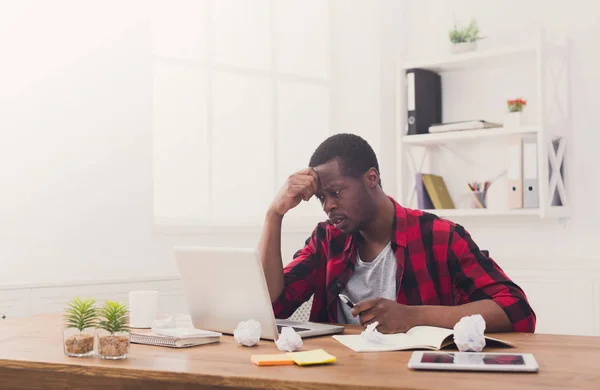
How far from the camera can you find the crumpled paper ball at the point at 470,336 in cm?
147

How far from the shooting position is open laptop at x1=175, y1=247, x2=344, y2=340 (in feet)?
5.47

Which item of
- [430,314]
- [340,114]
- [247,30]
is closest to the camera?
[430,314]

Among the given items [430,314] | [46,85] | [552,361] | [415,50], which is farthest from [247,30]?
[552,361]

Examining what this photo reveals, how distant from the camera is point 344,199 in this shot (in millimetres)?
2094

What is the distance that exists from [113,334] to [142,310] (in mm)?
455

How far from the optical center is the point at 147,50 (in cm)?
332

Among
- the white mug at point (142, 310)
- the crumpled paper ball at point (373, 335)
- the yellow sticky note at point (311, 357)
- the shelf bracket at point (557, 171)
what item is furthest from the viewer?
the shelf bracket at point (557, 171)

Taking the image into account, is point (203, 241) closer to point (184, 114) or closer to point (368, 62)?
point (184, 114)

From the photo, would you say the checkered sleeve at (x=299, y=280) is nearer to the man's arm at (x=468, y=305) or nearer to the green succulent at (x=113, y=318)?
the man's arm at (x=468, y=305)

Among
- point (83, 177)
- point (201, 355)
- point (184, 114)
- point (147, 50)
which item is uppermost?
point (147, 50)

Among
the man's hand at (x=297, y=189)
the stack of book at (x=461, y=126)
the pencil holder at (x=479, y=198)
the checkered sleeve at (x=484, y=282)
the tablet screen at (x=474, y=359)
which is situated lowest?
the tablet screen at (x=474, y=359)

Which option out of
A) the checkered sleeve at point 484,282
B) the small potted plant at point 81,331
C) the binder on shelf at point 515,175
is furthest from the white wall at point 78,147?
the checkered sleeve at point 484,282

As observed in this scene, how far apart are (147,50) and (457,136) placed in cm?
153

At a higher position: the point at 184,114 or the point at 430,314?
the point at 184,114
